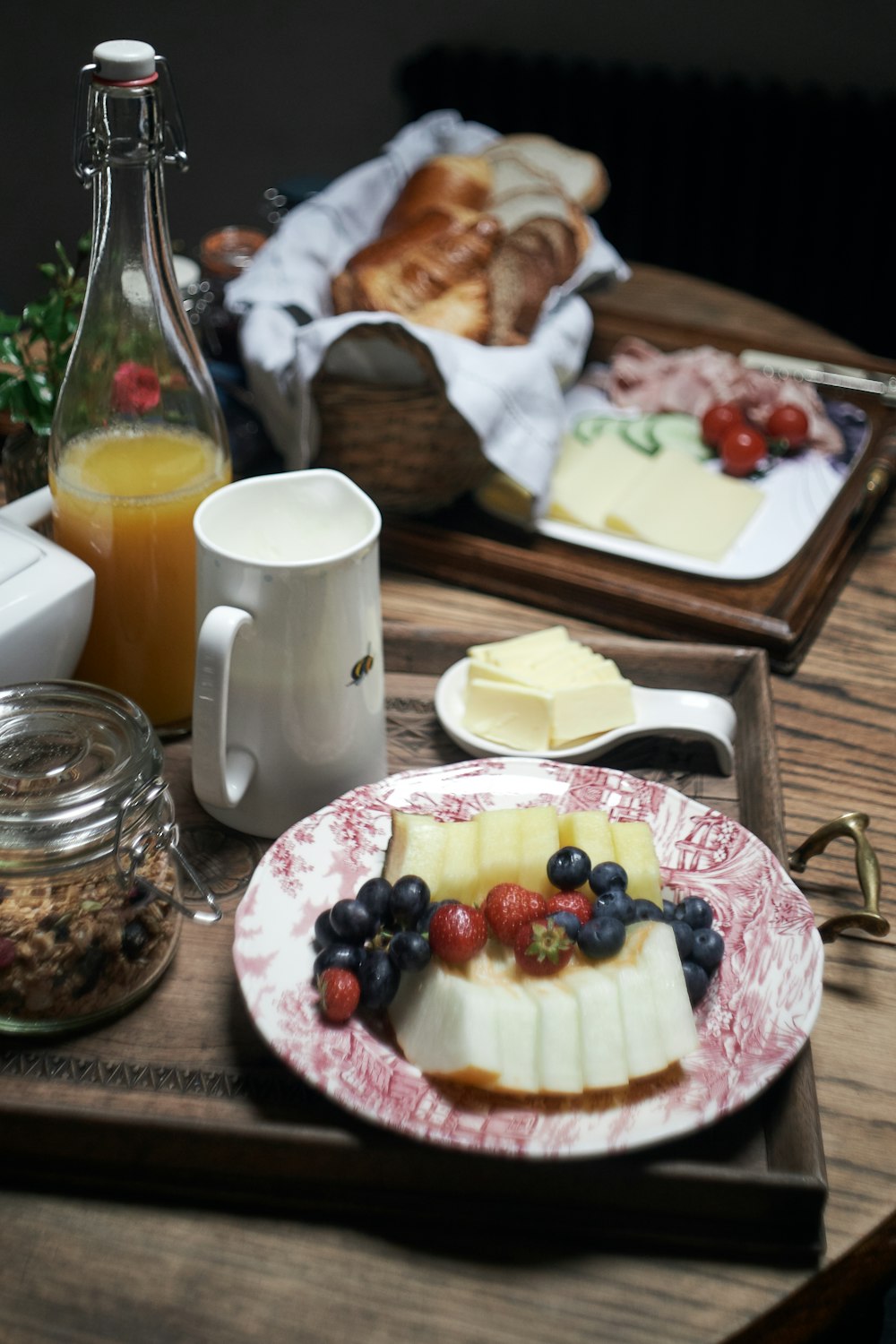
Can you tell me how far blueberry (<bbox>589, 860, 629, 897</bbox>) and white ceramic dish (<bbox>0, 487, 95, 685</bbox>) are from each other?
373 millimetres

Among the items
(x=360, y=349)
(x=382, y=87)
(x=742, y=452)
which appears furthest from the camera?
(x=382, y=87)

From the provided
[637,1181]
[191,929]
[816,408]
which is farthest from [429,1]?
[637,1181]

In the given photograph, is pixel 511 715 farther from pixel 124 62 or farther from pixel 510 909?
pixel 124 62

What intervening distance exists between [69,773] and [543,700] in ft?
1.21

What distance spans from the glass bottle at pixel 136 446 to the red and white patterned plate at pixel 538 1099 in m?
0.21

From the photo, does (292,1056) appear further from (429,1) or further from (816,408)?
(429,1)

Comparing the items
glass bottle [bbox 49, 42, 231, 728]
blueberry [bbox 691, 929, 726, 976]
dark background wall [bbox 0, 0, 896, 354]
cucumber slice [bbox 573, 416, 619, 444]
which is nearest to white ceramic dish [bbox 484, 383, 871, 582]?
cucumber slice [bbox 573, 416, 619, 444]

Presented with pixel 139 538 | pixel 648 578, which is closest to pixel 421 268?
pixel 648 578

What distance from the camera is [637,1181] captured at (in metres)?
0.61

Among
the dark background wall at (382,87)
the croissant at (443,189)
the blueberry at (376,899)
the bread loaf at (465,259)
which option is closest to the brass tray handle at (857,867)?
the blueberry at (376,899)

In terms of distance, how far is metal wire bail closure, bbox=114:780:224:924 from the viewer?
0.67 meters

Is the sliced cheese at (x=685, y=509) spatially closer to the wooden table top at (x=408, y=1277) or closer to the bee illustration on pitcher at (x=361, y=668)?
the bee illustration on pitcher at (x=361, y=668)

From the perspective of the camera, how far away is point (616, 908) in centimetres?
70

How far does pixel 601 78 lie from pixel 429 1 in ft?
1.54
